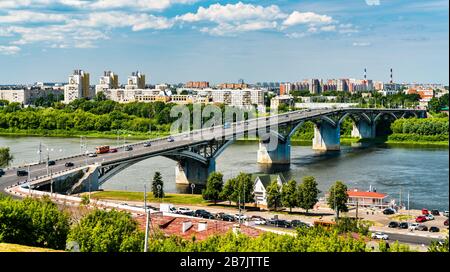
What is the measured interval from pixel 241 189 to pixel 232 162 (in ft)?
23.2

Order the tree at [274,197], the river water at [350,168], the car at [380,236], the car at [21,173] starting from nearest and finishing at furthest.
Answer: the car at [380,236], the tree at [274,197], the car at [21,173], the river water at [350,168]

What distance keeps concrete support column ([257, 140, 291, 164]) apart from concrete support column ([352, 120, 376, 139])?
812 centimetres

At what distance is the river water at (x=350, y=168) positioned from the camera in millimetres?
13125

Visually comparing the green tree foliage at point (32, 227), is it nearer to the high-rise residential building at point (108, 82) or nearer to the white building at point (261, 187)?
the white building at point (261, 187)

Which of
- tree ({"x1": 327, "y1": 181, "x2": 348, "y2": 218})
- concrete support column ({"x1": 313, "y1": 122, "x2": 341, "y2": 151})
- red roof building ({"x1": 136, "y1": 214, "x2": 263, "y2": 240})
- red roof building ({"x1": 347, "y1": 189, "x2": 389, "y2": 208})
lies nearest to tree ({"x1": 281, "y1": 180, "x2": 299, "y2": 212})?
tree ({"x1": 327, "y1": 181, "x2": 348, "y2": 218})

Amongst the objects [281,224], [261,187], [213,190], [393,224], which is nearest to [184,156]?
[213,190]

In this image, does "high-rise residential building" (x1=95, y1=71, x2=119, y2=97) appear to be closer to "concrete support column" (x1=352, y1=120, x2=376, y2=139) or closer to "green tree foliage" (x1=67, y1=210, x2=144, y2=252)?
"concrete support column" (x1=352, y1=120, x2=376, y2=139)

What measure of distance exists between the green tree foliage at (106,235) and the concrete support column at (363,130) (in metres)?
21.6

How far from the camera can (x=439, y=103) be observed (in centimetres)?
3150

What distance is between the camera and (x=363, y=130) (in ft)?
87.4

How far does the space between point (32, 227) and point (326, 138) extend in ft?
60.4

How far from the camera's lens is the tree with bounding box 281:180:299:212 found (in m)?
10.5

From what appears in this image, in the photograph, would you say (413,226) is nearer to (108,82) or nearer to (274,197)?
(274,197)

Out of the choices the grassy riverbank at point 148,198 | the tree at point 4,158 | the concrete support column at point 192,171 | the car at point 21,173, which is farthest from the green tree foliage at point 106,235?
the tree at point 4,158
